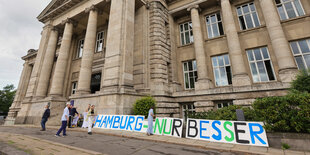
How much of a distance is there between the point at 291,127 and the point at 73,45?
2721 centimetres

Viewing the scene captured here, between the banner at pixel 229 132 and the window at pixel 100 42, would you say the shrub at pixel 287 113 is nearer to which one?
the banner at pixel 229 132

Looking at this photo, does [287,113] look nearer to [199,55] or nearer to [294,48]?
[199,55]

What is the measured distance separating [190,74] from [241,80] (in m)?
5.67

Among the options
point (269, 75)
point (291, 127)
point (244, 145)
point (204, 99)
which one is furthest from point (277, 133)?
point (269, 75)

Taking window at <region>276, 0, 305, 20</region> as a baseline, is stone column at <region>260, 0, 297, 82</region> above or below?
below

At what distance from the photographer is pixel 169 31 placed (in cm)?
1730

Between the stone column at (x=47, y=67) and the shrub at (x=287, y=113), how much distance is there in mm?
22762

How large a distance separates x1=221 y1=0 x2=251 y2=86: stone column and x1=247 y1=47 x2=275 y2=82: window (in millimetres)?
1619

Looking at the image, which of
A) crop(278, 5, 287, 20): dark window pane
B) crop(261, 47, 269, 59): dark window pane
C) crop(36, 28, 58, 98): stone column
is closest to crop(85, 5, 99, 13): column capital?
crop(36, 28, 58, 98): stone column

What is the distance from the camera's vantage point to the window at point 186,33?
17609mm

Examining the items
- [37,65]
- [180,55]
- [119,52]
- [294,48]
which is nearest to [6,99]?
[37,65]

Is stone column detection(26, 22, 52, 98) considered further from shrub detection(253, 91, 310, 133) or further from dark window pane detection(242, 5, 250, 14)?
dark window pane detection(242, 5, 250, 14)

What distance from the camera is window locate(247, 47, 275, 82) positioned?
1262cm

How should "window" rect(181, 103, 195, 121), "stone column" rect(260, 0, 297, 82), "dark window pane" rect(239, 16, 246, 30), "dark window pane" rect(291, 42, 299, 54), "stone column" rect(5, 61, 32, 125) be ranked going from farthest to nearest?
"stone column" rect(5, 61, 32, 125)
"dark window pane" rect(239, 16, 246, 30)
"window" rect(181, 103, 195, 121)
"dark window pane" rect(291, 42, 299, 54)
"stone column" rect(260, 0, 297, 82)
